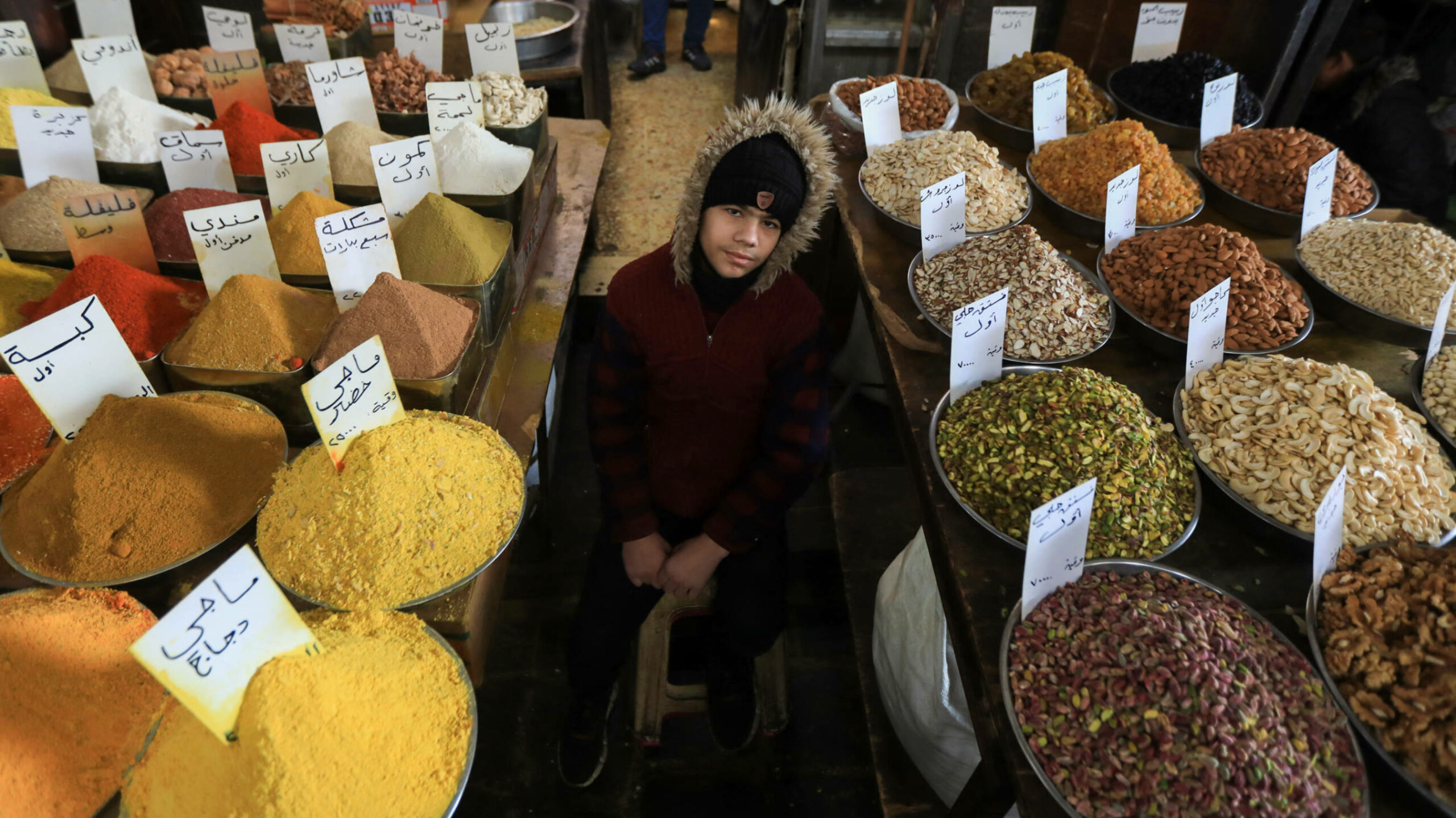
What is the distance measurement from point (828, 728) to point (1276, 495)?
1058 mm

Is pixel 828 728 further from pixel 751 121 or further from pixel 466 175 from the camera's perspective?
pixel 466 175

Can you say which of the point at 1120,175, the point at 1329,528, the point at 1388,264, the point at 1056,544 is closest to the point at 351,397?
the point at 1056,544

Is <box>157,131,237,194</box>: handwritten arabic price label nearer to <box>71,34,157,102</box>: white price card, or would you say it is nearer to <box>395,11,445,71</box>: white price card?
<box>71,34,157,102</box>: white price card

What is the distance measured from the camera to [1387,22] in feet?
9.00

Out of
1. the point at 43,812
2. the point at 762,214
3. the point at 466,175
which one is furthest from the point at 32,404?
the point at 762,214

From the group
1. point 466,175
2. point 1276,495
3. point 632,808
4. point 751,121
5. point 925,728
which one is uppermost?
point 751,121

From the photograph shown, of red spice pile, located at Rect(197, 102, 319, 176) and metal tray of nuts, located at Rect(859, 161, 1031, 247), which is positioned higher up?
red spice pile, located at Rect(197, 102, 319, 176)

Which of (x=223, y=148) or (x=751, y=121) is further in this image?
(x=223, y=148)

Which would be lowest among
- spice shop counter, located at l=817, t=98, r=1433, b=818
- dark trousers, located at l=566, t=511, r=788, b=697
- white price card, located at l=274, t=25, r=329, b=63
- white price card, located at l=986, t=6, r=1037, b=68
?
dark trousers, located at l=566, t=511, r=788, b=697

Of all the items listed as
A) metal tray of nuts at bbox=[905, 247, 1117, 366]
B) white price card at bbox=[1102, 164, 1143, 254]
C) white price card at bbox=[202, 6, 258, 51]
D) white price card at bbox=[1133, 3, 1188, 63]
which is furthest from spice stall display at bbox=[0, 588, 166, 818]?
white price card at bbox=[1133, 3, 1188, 63]

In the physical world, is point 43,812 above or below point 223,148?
Result: below

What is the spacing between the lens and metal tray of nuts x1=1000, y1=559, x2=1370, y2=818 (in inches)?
30.0

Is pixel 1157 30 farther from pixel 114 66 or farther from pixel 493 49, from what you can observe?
pixel 114 66

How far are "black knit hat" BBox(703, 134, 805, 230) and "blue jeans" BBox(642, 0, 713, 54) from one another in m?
3.87
